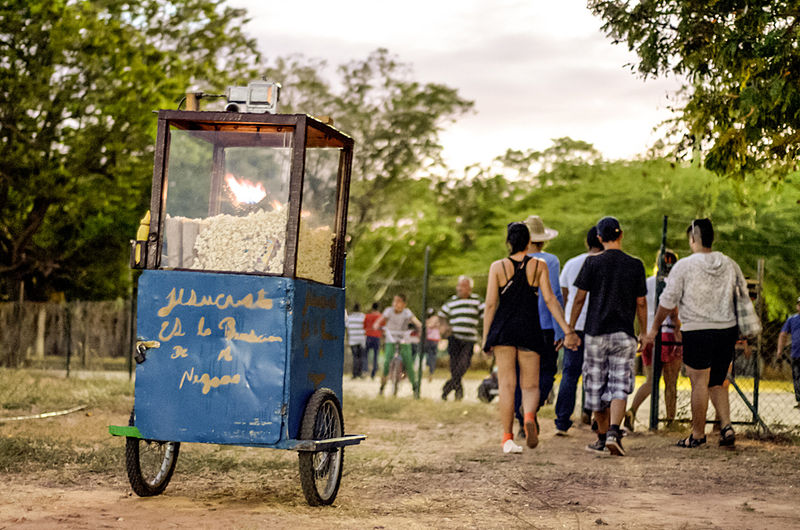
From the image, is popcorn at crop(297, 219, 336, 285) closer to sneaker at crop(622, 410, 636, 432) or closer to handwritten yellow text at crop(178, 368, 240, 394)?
handwritten yellow text at crop(178, 368, 240, 394)

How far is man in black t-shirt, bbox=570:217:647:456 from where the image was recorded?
32.3 ft

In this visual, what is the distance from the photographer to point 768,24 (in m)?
9.25

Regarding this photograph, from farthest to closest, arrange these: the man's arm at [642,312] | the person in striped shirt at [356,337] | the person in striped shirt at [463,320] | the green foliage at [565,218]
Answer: the green foliage at [565,218], the person in striped shirt at [356,337], the person in striped shirt at [463,320], the man's arm at [642,312]

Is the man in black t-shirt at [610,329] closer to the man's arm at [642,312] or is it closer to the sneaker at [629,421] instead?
the man's arm at [642,312]

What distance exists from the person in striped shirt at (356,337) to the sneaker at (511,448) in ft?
46.8

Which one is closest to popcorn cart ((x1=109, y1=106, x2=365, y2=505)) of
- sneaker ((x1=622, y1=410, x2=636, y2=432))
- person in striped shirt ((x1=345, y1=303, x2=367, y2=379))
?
sneaker ((x1=622, y1=410, x2=636, y2=432))

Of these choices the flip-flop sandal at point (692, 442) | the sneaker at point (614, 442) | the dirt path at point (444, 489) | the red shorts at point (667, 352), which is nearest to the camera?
the dirt path at point (444, 489)

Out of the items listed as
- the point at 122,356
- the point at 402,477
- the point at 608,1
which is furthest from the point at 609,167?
the point at 402,477

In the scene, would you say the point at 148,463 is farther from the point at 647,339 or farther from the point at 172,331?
the point at 647,339

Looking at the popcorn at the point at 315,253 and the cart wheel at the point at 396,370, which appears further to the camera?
the cart wheel at the point at 396,370

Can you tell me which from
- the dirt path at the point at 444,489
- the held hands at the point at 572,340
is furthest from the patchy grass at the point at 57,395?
the held hands at the point at 572,340

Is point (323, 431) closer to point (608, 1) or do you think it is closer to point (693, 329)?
point (693, 329)

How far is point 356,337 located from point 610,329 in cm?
1481

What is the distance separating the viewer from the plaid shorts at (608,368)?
32.3 feet
